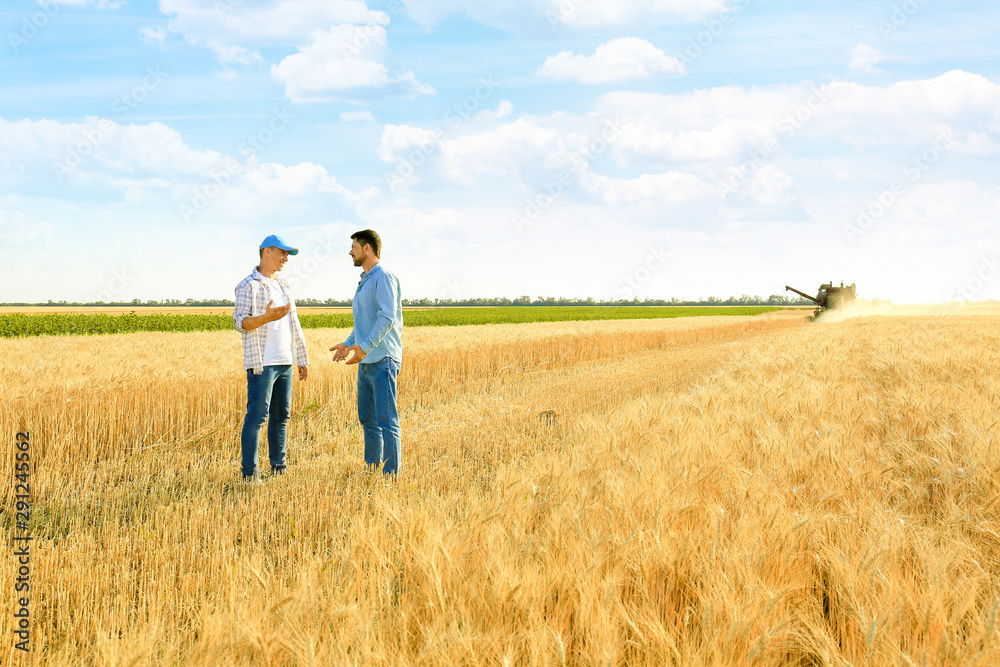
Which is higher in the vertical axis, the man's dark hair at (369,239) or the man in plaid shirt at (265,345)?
the man's dark hair at (369,239)

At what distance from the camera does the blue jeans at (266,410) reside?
17.2ft

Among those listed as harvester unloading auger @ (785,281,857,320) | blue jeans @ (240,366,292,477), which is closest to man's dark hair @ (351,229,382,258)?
blue jeans @ (240,366,292,477)

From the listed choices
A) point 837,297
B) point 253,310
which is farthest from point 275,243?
point 837,297

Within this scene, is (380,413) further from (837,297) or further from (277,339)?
(837,297)

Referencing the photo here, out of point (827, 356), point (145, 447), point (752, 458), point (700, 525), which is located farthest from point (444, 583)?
point (827, 356)

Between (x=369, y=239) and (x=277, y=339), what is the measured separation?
1.28 m

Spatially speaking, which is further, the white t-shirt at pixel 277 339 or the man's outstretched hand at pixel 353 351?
the white t-shirt at pixel 277 339

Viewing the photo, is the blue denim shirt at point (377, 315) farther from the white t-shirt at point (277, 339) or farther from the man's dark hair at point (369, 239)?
the white t-shirt at point (277, 339)

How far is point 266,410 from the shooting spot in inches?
208

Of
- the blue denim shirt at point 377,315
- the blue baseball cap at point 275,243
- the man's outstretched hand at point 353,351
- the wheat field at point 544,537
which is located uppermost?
the blue baseball cap at point 275,243

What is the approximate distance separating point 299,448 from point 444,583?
500cm

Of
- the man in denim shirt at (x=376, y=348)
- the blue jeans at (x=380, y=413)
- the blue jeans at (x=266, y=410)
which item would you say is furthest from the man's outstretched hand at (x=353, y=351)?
the blue jeans at (x=266, y=410)

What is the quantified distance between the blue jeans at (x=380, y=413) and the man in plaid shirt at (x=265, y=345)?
2.61ft

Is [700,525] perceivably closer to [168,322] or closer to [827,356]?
[827,356]
